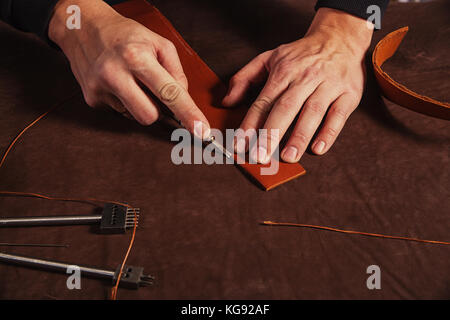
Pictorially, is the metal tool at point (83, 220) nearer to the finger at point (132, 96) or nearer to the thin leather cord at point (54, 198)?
the thin leather cord at point (54, 198)

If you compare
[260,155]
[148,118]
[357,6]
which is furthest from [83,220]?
[357,6]

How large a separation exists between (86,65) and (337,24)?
0.67 metres

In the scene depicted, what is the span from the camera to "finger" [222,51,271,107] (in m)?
0.93

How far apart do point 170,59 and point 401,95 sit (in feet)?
1.82

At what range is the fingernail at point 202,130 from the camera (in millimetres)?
810

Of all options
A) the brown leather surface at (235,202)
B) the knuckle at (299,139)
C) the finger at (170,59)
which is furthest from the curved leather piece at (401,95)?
the finger at (170,59)

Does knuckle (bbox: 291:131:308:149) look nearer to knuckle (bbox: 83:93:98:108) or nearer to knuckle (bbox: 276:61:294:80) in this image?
knuckle (bbox: 276:61:294:80)

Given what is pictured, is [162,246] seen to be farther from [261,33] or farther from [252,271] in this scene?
[261,33]

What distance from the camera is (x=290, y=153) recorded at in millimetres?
807

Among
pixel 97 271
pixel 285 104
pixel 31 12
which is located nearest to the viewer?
pixel 97 271

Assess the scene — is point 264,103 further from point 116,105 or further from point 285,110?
point 116,105

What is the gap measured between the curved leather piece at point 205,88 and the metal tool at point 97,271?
302 mm

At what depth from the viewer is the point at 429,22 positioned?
3.98 ft

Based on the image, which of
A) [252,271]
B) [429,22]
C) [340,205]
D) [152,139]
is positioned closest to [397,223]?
[340,205]
